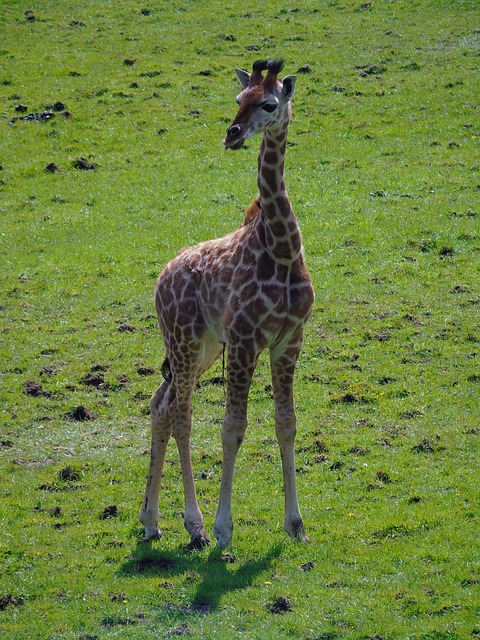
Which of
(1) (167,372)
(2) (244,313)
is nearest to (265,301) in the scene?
(2) (244,313)

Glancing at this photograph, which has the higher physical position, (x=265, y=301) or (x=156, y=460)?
(x=265, y=301)

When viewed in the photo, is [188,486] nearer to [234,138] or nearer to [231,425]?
[231,425]

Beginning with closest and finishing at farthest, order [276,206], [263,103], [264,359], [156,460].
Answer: [263,103]
[276,206]
[156,460]
[264,359]

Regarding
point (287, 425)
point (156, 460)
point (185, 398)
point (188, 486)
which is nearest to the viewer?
point (287, 425)

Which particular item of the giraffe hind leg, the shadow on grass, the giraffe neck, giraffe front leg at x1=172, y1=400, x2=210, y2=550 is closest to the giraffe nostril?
the giraffe neck

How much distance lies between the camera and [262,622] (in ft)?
31.4

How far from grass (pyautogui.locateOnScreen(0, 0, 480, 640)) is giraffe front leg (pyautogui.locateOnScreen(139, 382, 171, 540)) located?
0.91 ft

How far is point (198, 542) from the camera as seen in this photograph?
1143 cm

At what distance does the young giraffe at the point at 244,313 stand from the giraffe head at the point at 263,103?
0.01 meters

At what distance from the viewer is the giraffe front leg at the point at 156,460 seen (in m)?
11.8

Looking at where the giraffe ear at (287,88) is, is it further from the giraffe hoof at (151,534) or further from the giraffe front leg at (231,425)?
the giraffe hoof at (151,534)

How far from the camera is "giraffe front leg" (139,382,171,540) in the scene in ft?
38.7

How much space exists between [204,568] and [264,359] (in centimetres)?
666

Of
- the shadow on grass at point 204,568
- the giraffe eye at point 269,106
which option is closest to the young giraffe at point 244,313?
the giraffe eye at point 269,106
